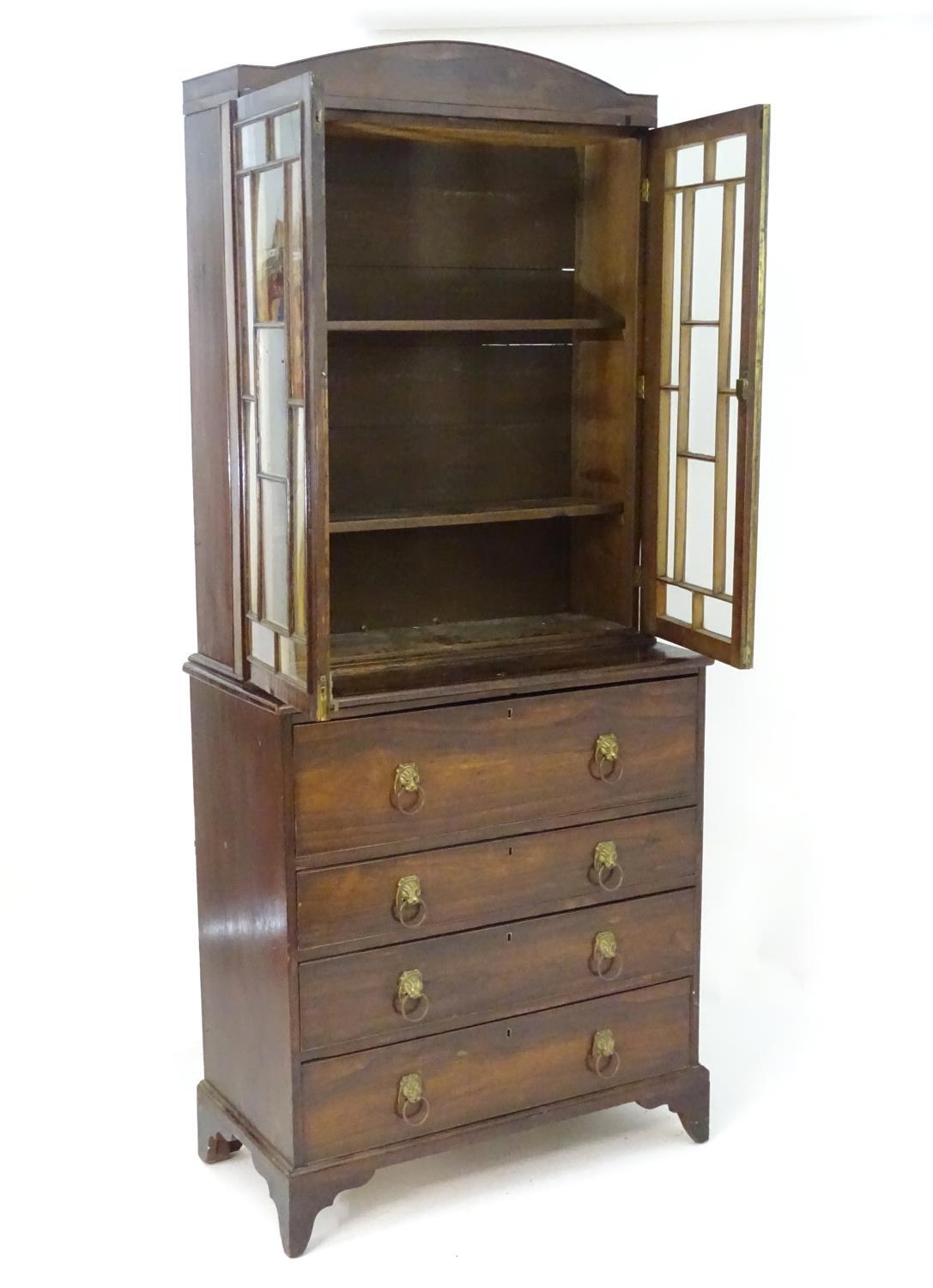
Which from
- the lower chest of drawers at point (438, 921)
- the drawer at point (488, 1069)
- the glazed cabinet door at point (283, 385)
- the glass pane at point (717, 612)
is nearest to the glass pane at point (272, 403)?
the glazed cabinet door at point (283, 385)

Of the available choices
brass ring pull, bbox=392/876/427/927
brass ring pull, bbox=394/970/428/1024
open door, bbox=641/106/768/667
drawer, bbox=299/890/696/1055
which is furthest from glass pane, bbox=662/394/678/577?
brass ring pull, bbox=394/970/428/1024

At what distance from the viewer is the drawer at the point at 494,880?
2.90 metres

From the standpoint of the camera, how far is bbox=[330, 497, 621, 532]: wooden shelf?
10.0ft

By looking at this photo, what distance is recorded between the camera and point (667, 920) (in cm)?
325

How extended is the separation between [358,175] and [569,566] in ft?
2.82

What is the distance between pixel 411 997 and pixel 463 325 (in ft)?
3.73

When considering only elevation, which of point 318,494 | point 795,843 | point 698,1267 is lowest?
point 698,1267

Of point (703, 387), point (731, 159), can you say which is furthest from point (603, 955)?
point (731, 159)

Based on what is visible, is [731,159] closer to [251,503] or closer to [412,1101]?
[251,503]

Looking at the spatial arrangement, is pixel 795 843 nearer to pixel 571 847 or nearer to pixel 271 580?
pixel 571 847

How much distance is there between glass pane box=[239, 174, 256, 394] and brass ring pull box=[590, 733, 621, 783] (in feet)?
2.80

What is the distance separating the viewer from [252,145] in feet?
9.11

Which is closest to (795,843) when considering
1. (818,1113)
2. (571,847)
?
(818,1113)

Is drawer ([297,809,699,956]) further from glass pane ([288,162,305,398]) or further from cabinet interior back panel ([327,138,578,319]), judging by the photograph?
cabinet interior back panel ([327,138,578,319])
